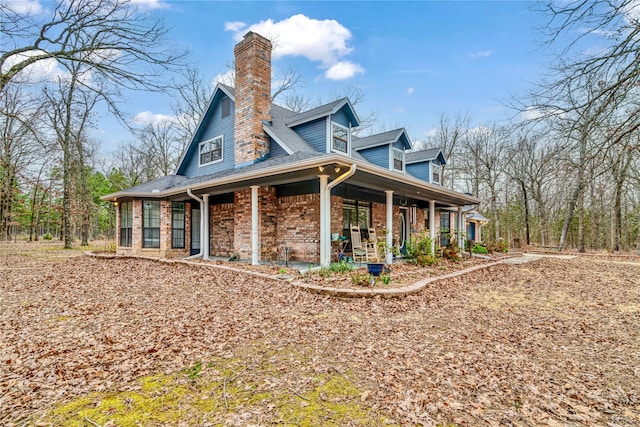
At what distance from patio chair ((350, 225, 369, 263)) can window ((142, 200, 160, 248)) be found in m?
7.73

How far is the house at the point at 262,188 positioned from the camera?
8930mm

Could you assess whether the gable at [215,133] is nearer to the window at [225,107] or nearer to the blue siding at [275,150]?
the window at [225,107]

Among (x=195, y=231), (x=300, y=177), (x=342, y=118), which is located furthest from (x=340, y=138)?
(x=195, y=231)

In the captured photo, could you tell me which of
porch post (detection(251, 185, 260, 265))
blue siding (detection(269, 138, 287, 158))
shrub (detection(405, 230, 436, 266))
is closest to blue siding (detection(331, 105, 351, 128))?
blue siding (detection(269, 138, 287, 158))

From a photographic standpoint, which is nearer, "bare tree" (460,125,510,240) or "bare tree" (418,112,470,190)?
"bare tree" (460,125,510,240)

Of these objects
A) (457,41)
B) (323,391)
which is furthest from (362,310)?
(457,41)

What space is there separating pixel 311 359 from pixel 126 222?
503 inches

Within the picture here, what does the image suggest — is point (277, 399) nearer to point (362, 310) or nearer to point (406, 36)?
point (362, 310)

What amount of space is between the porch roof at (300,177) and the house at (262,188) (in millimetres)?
37

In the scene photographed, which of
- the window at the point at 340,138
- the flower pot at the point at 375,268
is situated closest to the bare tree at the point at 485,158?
the window at the point at 340,138

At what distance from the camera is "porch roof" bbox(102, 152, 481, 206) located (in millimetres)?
6895

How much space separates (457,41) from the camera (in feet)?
24.3

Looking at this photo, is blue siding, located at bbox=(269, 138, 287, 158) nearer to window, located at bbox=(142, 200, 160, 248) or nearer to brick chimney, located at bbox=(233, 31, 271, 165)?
brick chimney, located at bbox=(233, 31, 271, 165)

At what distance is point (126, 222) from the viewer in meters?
13.1
